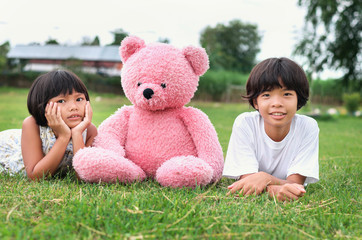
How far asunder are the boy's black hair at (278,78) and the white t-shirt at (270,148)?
19 cm

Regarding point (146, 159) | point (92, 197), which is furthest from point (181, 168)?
point (92, 197)

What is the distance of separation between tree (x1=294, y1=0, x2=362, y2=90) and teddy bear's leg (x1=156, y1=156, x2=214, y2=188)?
1117 centimetres

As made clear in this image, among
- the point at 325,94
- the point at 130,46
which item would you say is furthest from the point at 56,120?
the point at 325,94

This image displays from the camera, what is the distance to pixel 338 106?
71.5ft

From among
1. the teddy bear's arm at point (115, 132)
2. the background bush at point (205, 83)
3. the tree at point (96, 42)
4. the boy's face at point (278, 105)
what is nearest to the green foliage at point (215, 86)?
the background bush at point (205, 83)

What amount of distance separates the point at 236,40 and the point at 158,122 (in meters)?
29.5

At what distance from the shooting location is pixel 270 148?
2363 millimetres

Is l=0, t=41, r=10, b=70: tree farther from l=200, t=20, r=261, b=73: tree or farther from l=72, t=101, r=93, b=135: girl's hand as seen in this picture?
l=72, t=101, r=93, b=135: girl's hand

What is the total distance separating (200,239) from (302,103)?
126 cm

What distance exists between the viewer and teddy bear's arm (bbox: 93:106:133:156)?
7.93 feet

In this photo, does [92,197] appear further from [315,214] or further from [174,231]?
[315,214]

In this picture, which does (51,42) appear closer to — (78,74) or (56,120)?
(78,74)

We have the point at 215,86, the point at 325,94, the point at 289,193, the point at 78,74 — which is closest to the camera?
the point at 289,193

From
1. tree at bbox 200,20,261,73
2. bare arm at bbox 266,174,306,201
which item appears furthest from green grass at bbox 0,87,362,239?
tree at bbox 200,20,261,73
